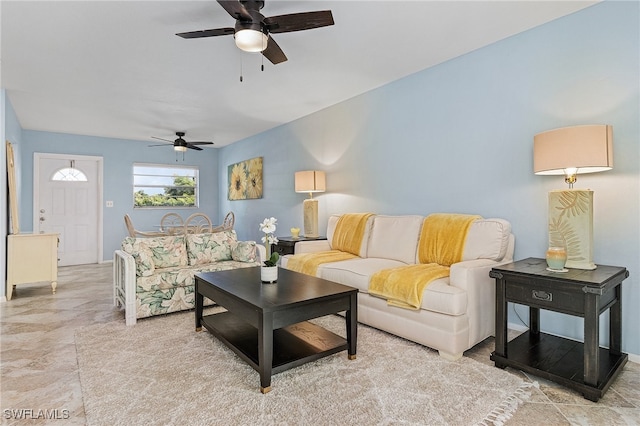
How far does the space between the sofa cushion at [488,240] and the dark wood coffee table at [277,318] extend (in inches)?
46.4

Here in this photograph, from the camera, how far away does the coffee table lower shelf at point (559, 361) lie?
1.96 meters

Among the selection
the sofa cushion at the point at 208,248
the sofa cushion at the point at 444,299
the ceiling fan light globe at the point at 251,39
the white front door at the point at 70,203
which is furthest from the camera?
the white front door at the point at 70,203

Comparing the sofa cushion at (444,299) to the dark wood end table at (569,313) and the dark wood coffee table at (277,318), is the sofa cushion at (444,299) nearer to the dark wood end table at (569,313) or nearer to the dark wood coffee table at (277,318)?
the dark wood end table at (569,313)

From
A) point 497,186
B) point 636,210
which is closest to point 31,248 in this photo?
point 497,186

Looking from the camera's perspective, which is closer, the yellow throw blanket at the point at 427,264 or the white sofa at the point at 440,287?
the white sofa at the point at 440,287

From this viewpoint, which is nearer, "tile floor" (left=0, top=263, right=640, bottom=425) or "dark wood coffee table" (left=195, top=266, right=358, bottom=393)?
"tile floor" (left=0, top=263, right=640, bottom=425)

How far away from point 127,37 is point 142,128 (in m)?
3.67

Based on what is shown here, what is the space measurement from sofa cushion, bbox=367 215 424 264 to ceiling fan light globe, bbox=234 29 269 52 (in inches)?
Answer: 86.3

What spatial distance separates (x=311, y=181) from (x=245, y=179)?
2.75 m

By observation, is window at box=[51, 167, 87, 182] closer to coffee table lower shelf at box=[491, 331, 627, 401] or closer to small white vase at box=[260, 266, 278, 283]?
small white vase at box=[260, 266, 278, 283]

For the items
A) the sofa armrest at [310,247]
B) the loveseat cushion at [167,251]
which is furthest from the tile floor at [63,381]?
the sofa armrest at [310,247]

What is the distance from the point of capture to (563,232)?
2357 mm

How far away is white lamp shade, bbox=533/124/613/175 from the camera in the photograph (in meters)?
2.11

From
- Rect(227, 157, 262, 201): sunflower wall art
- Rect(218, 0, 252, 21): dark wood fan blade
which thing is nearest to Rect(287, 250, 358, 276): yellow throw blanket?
Rect(218, 0, 252, 21): dark wood fan blade
